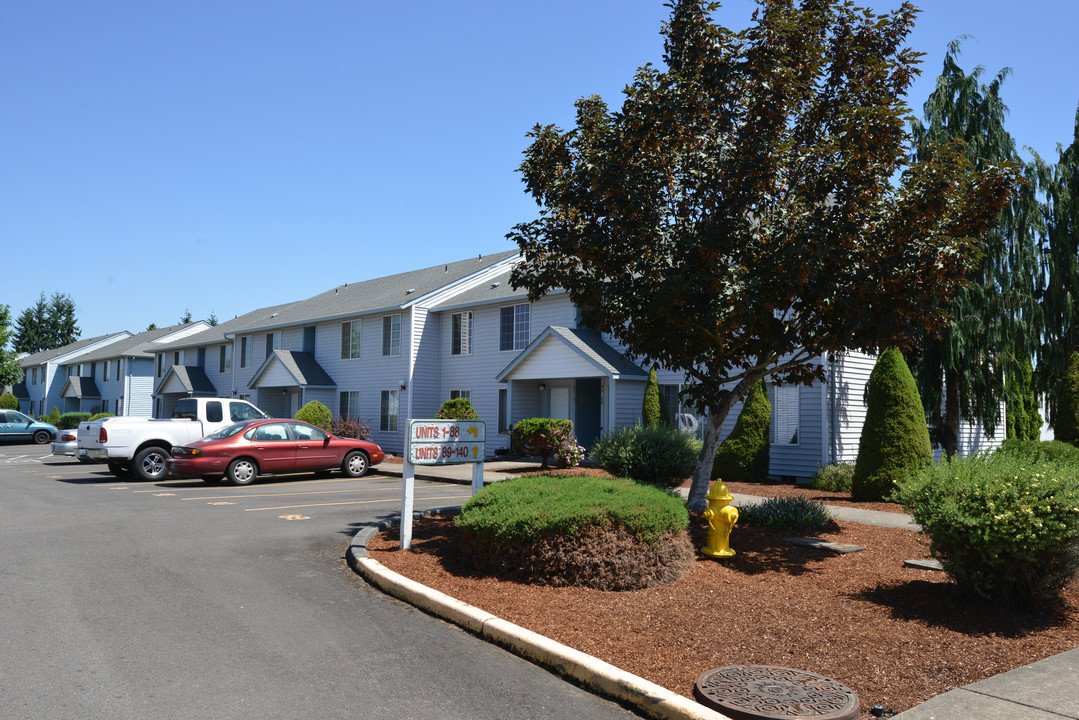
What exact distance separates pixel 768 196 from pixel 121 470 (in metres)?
17.1

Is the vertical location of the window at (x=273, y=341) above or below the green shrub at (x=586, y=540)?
above

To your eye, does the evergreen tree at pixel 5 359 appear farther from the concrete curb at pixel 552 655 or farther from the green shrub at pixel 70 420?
the concrete curb at pixel 552 655

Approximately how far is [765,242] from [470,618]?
556 cm

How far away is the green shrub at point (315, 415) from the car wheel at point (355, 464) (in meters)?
8.23

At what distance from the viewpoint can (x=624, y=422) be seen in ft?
70.5

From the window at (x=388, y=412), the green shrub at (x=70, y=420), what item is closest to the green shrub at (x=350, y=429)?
the window at (x=388, y=412)

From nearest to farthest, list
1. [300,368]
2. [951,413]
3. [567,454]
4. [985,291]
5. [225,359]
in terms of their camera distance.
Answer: [985,291], [951,413], [567,454], [300,368], [225,359]

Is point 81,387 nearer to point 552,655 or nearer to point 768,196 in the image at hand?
point 768,196

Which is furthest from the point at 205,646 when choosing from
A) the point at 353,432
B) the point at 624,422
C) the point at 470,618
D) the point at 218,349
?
the point at 218,349

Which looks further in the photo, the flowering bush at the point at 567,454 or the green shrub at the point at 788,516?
the flowering bush at the point at 567,454

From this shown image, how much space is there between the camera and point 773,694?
4430mm

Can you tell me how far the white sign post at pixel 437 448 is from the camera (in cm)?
884

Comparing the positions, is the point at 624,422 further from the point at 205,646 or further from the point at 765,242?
the point at 205,646

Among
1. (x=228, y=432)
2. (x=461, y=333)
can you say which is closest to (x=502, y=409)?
(x=461, y=333)
